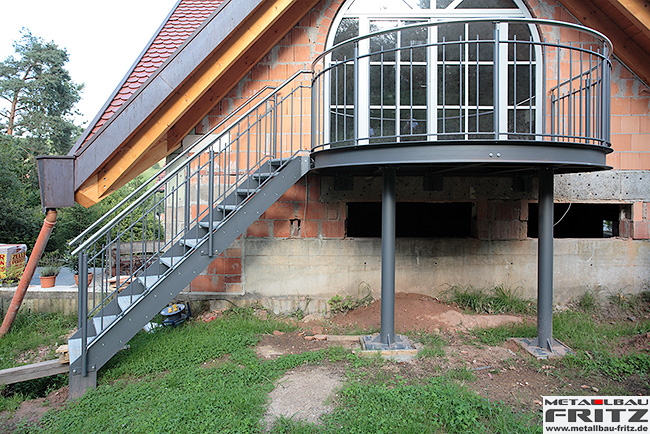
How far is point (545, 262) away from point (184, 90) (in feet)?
16.3

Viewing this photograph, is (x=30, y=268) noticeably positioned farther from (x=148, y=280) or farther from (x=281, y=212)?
(x=281, y=212)

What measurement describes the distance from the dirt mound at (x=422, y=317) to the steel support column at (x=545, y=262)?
0.80m

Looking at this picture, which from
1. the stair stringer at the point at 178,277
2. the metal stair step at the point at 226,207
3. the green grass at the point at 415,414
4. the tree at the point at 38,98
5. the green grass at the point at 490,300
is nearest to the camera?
the green grass at the point at 415,414

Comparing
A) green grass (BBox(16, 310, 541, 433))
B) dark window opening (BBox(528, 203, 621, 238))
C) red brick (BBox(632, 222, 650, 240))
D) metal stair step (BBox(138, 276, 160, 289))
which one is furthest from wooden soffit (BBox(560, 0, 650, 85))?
metal stair step (BBox(138, 276, 160, 289))

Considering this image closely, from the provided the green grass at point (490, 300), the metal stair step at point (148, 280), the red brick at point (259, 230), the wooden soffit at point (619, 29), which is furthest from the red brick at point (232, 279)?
the wooden soffit at point (619, 29)

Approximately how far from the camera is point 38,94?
21.5 metres

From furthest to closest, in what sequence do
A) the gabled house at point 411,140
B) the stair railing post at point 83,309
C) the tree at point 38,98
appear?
the tree at point 38,98
the gabled house at point 411,140
the stair railing post at point 83,309

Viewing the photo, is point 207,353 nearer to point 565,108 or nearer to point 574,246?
point 574,246

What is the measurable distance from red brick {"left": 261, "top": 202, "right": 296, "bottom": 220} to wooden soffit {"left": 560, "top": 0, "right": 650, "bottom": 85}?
4.96m

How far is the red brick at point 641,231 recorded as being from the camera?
6.20m

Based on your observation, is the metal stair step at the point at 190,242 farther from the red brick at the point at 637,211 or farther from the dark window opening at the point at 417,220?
the red brick at the point at 637,211

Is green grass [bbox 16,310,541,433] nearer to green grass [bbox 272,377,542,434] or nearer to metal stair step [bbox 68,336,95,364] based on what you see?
green grass [bbox 272,377,542,434]

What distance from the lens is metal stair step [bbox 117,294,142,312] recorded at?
4219 millimetres

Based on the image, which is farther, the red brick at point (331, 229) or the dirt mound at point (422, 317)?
the red brick at point (331, 229)
